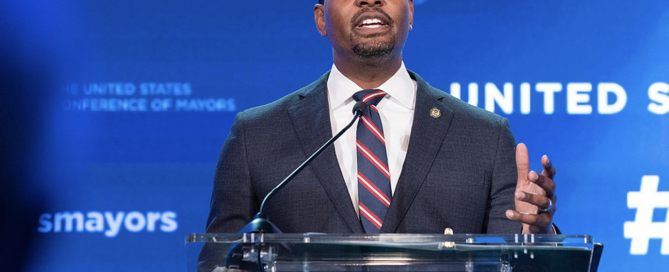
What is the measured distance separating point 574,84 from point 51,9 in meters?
2.64

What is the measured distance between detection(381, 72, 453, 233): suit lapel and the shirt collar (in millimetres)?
48

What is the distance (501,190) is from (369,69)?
1.79 ft

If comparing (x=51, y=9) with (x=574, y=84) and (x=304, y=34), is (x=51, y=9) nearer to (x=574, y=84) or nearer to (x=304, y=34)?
(x=304, y=34)

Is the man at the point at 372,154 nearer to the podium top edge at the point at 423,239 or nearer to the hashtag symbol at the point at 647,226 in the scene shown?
the podium top edge at the point at 423,239

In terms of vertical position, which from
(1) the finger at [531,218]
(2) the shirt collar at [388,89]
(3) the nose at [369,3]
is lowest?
(1) the finger at [531,218]

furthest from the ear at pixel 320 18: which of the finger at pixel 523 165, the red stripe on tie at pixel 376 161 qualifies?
the finger at pixel 523 165

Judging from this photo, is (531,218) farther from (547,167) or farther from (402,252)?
(402,252)

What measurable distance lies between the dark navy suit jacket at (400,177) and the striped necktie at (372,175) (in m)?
0.03

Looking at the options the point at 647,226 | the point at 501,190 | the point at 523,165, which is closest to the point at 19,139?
the point at 501,190

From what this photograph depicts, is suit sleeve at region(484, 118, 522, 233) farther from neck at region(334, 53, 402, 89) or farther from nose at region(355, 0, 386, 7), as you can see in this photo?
nose at region(355, 0, 386, 7)

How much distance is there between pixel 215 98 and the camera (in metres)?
3.16

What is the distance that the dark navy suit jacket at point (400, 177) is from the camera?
5.77 feet

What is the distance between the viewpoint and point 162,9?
3268 mm

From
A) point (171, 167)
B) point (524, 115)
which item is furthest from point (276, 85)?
point (524, 115)
